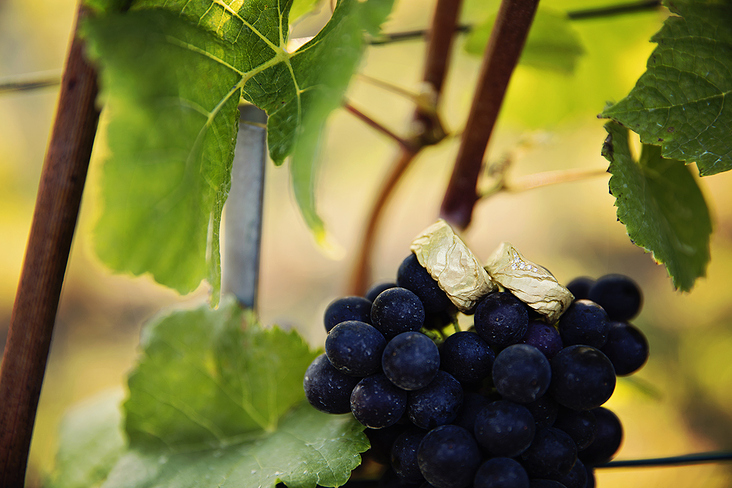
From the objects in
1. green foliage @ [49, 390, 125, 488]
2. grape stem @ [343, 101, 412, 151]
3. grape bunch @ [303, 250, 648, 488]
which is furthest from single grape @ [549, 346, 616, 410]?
green foliage @ [49, 390, 125, 488]

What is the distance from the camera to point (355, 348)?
0.93 feet

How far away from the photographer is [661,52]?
300 millimetres

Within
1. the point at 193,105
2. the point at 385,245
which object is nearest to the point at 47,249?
the point at 193,105

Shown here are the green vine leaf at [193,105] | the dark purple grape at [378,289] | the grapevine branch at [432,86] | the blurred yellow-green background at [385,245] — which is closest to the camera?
the green vine leaf at [193,105]

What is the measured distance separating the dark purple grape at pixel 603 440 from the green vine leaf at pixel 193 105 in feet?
0.79

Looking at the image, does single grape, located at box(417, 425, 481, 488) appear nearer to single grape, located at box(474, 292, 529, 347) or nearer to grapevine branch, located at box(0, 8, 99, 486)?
single grape, located at box(474, 292, 529, 347)

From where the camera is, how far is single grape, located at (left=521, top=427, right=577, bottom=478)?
0.28 meters

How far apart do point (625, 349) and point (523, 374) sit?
0.39ft

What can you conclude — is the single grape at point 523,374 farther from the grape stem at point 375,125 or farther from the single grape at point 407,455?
the grape stem at point 375,125

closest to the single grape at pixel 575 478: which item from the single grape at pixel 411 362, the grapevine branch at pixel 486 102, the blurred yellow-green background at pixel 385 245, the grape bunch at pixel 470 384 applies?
the grape bunch at pixel 470 384

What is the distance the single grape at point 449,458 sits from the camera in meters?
0.27

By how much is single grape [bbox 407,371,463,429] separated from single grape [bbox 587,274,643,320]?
0.51ft

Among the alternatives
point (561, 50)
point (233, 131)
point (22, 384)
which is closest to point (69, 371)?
point (22, 384)

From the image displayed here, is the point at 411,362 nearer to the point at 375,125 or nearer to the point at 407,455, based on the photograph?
the point at 407,455
